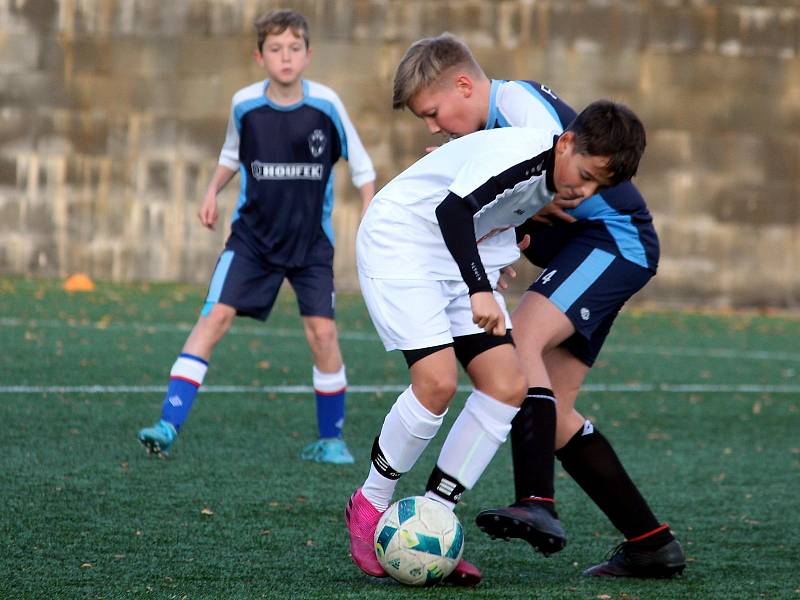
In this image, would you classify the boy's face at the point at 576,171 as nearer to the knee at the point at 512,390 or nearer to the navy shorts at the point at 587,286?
the navy shorts at the point at 587,286

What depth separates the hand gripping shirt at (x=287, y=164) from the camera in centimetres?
632

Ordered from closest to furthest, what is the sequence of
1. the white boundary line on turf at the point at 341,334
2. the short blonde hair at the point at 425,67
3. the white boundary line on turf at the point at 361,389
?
the short blonde hair at the point at 425,67 < the white boundary line on turf at the point at 361,389 < the white boundary line on turf at the point at 341,334

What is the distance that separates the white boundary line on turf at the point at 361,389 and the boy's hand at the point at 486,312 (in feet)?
14.2

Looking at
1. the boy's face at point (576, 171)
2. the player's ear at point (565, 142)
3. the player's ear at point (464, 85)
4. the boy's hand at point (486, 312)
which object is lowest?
the boy's hand at point (486, 312)

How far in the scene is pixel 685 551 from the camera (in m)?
4.46

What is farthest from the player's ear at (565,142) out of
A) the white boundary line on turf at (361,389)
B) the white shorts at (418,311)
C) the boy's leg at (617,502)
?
the white boundary line on turf at (361,389)

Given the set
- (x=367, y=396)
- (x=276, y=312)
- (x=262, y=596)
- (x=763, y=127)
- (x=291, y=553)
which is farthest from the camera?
(x=763, y=127)

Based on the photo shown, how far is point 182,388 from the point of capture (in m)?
5.93

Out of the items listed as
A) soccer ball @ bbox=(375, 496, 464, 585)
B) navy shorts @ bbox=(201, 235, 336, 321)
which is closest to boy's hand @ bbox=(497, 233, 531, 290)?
soccer ball @ bbox=(375, 496, 464, 585)

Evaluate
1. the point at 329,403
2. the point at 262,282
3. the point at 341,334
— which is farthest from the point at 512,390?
the point at 341,334

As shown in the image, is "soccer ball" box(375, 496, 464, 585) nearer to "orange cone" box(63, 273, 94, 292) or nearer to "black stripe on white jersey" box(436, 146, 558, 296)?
"black stripe on white jersey" box(436, 146, 558, 296)

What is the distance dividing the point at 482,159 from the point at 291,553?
132 centimetres

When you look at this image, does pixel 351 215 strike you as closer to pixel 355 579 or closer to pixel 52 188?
pixel 52 188

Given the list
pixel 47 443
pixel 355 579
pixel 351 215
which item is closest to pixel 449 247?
pixel 355 579
